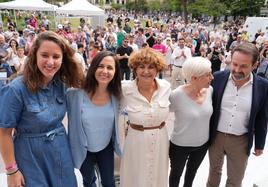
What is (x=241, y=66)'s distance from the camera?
262cm

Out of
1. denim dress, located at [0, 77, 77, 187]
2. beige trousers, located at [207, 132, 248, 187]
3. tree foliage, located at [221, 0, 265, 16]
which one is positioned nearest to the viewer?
denim dress, located at [0, 77, 77, 187]

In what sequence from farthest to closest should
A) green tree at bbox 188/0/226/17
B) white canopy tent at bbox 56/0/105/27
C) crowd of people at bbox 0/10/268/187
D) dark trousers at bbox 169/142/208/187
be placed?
green tree at bbox 188/0/226/17, white canopy tent at bbox 56/0/105/27, dark trousers at bbox 169/142/208/187, crowd of people at bbox 0/10/268/187

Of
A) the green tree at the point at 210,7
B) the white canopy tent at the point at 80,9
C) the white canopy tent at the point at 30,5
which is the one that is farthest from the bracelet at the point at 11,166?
the green tree at the point at 210,7

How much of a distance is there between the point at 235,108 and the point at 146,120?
894mm

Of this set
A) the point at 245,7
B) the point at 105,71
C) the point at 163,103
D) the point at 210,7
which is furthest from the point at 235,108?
the point at 245,7

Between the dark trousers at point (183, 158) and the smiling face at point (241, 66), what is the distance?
0.86 meters

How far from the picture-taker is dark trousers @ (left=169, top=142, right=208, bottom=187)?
303 centimetres

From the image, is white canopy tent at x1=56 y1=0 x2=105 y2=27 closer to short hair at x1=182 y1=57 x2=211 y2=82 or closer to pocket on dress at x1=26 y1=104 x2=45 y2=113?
short hair at x1=182 y1=57 x2=211 y2=82

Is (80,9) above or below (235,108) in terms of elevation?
above

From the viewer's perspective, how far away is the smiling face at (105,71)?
2.53 meters

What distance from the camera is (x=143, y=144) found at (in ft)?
9.20

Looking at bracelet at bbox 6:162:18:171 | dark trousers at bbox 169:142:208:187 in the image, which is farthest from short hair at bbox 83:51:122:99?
dark trousers at bbox 169:142:208:187

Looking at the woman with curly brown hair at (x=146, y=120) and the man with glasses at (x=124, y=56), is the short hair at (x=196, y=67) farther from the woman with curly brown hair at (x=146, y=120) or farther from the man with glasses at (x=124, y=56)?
the man with glasses at (x=124, y=56)

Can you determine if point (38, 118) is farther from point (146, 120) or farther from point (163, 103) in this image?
point (163, 103)
